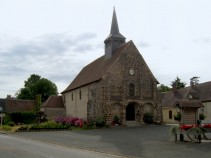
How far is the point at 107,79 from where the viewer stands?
130 feet

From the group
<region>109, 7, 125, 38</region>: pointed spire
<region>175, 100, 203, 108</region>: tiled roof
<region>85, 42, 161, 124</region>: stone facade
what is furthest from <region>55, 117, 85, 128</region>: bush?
<region>175, 100, 203, 108</region>: tiled roof

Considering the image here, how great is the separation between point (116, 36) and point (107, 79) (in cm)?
740

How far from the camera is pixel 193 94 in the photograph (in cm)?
4894

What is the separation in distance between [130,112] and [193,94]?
40.8 ft

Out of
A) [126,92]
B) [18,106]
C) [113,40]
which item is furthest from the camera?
[18,106]

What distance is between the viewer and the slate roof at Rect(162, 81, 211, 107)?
47.8 m

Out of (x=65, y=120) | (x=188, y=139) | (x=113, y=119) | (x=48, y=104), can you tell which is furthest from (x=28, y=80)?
(x=188, y=139)

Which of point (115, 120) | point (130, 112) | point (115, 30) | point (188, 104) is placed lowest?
point (115, 120)

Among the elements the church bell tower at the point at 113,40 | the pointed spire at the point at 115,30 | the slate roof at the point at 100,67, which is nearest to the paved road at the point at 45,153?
the slate roof at the point at 100,67

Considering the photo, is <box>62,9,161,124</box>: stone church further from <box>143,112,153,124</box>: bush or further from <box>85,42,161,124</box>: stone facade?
<box>143,112,153,124</box>: bush

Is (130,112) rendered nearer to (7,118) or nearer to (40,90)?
(7,118)

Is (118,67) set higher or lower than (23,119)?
higher

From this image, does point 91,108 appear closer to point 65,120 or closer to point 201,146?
point 65,120

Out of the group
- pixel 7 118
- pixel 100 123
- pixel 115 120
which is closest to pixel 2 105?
pixel 7 118
